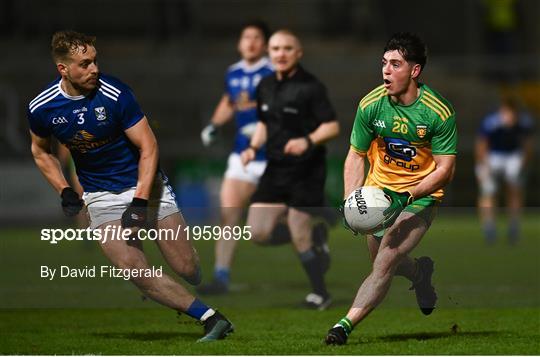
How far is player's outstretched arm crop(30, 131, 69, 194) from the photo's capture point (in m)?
8.88

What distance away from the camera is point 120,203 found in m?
8.91

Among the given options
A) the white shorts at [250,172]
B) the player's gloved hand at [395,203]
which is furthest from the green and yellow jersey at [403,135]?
the white shorts at [250,172]

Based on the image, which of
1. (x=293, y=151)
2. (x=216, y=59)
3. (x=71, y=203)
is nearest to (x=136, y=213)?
(x=71, y=203)

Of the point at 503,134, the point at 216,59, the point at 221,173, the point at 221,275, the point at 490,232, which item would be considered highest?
the point at 221,275

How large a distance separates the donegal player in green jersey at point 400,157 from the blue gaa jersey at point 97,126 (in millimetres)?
1507

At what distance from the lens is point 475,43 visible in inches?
1113

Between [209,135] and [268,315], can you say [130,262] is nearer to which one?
[268,315]

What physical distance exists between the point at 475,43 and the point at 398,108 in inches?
796

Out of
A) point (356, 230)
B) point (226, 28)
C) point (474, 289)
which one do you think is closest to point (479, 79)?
point (226, 28)

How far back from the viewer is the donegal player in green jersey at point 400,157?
8.44 metres

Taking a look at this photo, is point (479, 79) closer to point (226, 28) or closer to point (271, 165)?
point (226, 28)

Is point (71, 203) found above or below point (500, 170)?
above

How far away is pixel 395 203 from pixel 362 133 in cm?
54

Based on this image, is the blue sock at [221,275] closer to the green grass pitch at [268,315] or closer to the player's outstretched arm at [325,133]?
the green grass pitch at [268,315]
